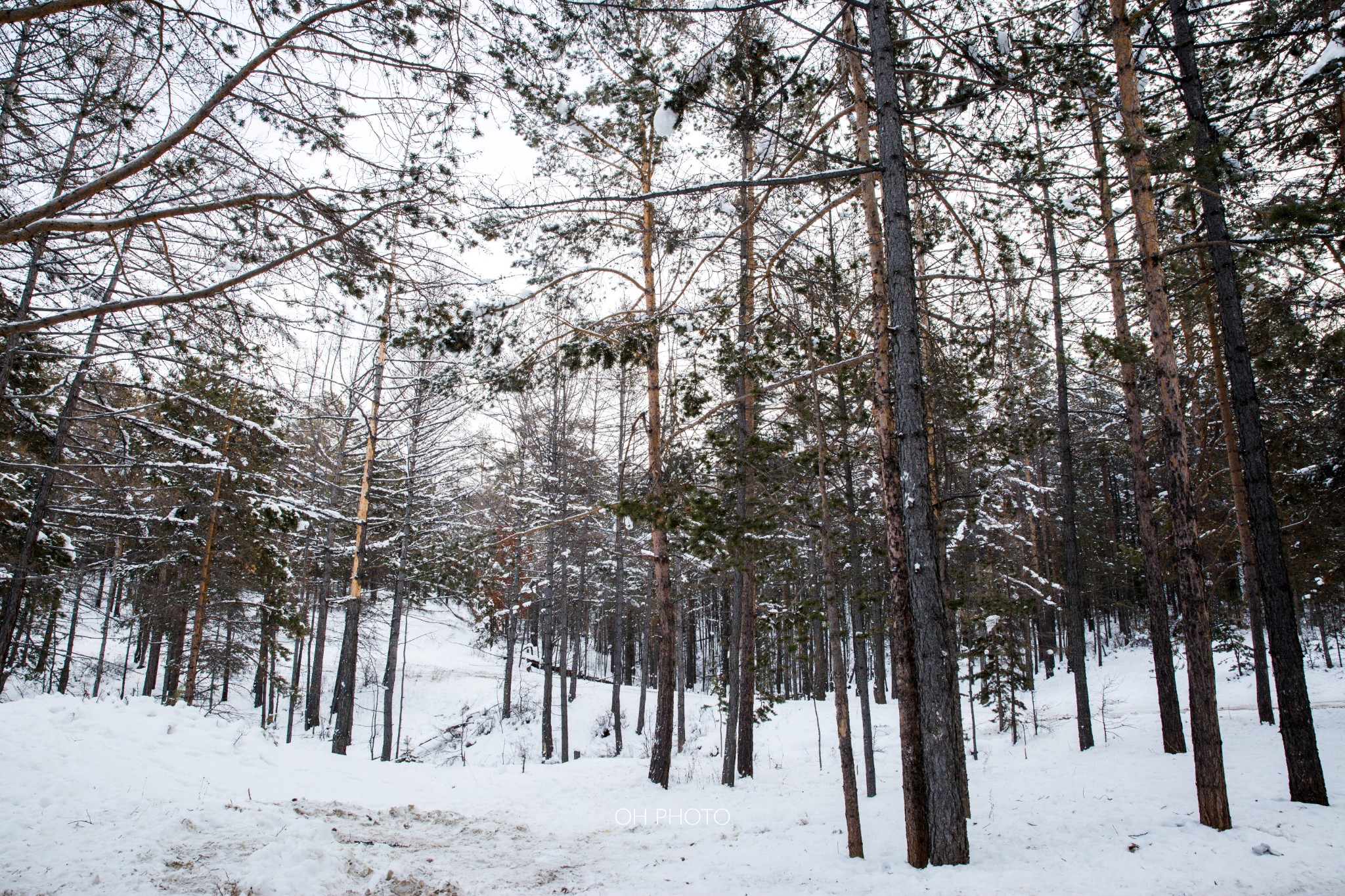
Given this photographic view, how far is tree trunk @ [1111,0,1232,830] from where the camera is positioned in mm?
5801

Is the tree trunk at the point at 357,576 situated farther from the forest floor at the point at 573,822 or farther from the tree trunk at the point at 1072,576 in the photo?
the tree trunk at the point at 1072,576

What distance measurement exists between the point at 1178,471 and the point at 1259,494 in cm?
183

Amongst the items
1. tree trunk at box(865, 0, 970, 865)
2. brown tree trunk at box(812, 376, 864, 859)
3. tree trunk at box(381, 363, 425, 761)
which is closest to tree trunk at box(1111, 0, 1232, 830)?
tree trunk at box(865, 0, 970, 865)

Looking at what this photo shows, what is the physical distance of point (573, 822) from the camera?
8055 millimetres

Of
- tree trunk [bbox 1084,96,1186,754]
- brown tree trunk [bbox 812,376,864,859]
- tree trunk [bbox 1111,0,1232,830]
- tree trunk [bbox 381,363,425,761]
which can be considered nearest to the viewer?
tree trunk [bbox 1111,0,1232,830]

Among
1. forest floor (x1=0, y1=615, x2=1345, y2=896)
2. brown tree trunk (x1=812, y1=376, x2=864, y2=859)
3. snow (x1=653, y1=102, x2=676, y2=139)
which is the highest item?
snow (x1=653, y1=102, x2=676, y2=139)

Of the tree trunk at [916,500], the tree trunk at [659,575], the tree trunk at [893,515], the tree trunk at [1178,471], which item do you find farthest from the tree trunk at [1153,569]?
the tree trunk at [659,575]

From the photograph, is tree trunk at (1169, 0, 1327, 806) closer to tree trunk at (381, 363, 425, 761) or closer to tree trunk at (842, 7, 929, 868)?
tree trunk at (842, 7, 929, 868)

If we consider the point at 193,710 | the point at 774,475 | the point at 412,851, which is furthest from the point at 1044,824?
the point at 193,710

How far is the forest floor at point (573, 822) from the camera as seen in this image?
16.0ft

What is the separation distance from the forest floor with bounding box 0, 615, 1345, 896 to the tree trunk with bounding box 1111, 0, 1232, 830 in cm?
52

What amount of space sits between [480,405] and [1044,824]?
827 centimetres

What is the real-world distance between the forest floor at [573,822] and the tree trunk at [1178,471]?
20.3 inches

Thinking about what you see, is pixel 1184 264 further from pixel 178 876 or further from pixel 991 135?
pixel 178 876
